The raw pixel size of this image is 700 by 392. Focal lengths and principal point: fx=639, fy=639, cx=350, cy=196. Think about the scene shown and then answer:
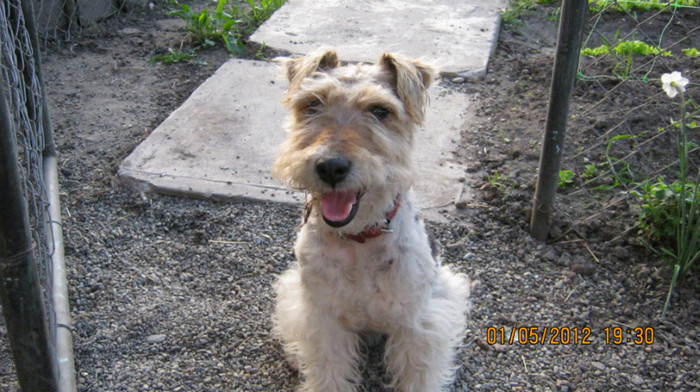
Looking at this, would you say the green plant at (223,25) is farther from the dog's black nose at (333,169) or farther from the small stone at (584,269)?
the dog's black nose at (333,169)

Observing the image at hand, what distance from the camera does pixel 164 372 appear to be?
10.7ft

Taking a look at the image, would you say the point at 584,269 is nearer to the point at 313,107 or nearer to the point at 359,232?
the point at 359,232

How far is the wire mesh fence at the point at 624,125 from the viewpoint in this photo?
4.49 metres

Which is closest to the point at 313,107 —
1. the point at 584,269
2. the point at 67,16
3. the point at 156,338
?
the point at 156,338

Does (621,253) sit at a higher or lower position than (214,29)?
higher

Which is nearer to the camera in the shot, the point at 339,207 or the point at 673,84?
the point at 339,207

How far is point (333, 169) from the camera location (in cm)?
255

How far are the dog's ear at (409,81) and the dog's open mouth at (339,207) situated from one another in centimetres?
59

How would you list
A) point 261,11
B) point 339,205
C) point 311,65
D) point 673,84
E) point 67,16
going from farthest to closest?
1. point 261,11
2. point 67,16
3. point 673,84
4. point 311,65
5. point 339,205

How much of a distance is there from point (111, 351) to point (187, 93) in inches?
127

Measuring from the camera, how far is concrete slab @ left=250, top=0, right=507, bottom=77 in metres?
6.53

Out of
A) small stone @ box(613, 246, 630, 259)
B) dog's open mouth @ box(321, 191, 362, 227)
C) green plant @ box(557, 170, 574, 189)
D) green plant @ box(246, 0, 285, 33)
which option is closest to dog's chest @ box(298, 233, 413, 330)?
dog's open mouth @ box(321, 191, 362, 227)

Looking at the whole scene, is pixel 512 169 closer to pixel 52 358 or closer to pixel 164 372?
pixel 164 372

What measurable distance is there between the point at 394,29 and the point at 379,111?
448 centimetres
